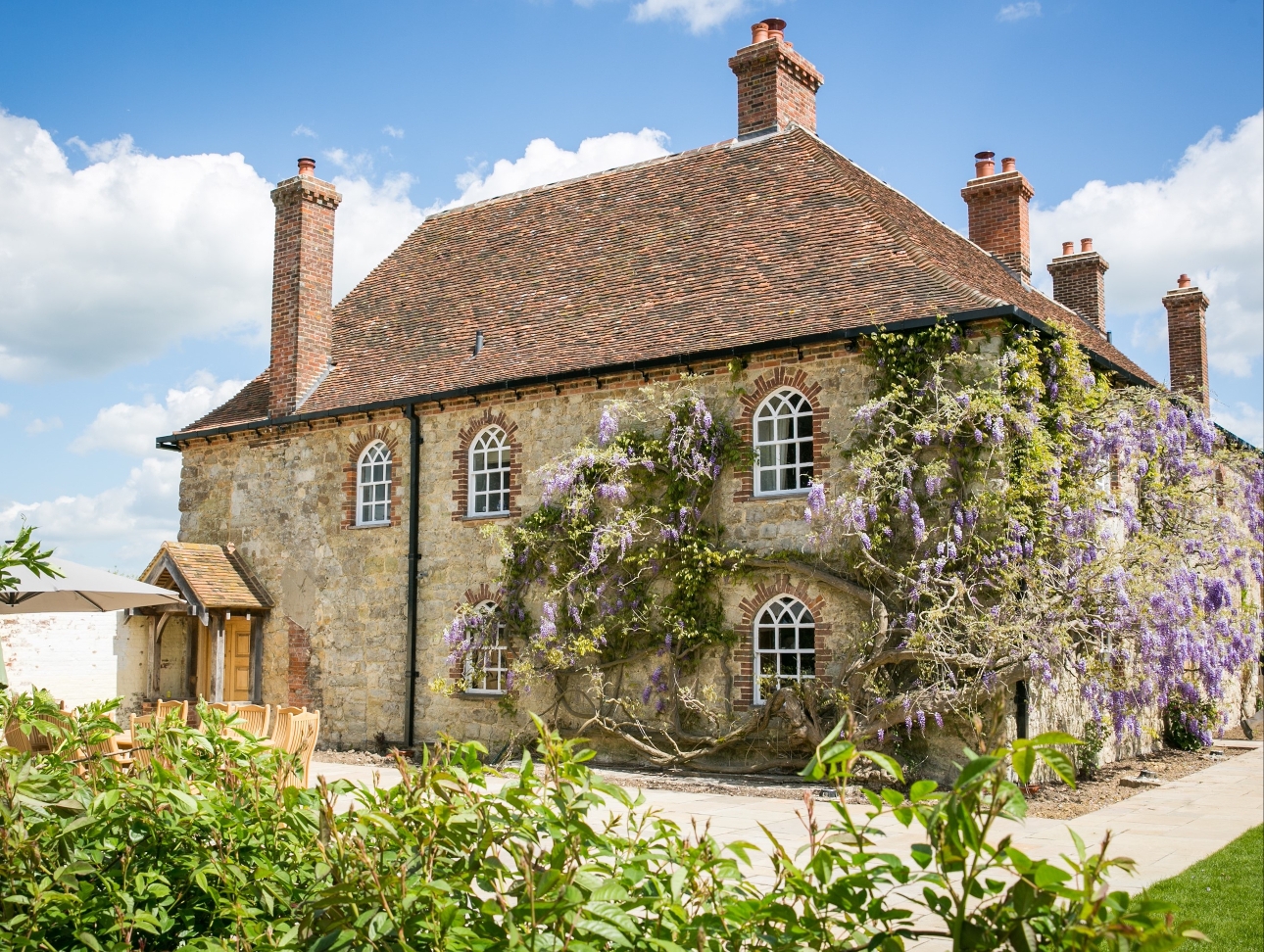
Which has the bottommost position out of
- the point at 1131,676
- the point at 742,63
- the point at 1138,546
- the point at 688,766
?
the point at 688,766

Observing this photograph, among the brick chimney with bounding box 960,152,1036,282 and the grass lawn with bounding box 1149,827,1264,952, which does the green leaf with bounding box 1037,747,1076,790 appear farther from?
the brick chimney with bounding box 960,152,1036,282

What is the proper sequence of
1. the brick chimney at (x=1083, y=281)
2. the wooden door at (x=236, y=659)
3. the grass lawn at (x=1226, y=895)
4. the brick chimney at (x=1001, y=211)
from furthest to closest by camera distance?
the brick chimney at (x=1083, y=281) < the brick chimney at (x=1001, y=211) < the wooden door at (x=236, y=659) < the grass lawn at (x=1226, y=895)

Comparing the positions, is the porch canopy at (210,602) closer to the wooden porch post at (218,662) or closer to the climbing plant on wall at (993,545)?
the wooden porch post at (218,662)

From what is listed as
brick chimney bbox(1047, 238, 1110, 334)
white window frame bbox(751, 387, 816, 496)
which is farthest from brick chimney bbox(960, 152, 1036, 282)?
white window frame bbox(751, 387, 816, 496)

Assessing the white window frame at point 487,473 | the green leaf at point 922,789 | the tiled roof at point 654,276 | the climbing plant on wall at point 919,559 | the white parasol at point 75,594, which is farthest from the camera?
the white window frame at point 487,473

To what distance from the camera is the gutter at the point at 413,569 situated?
16234mm

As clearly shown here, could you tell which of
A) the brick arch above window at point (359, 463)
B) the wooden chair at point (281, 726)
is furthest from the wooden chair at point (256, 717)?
the brick arch above window at point (359, 463)

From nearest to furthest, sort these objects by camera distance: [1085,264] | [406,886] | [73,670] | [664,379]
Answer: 1. [406,886]
2. [664,379]
3. [73,670]
4. [1085,264]

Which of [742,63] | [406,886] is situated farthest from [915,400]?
[406,886]

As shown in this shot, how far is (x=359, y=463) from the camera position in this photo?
1756cm

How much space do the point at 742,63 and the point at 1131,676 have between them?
1062 centimetres

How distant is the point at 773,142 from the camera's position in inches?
683

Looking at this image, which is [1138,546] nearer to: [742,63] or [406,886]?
[742,63]

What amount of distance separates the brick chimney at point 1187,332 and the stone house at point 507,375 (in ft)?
9.62
